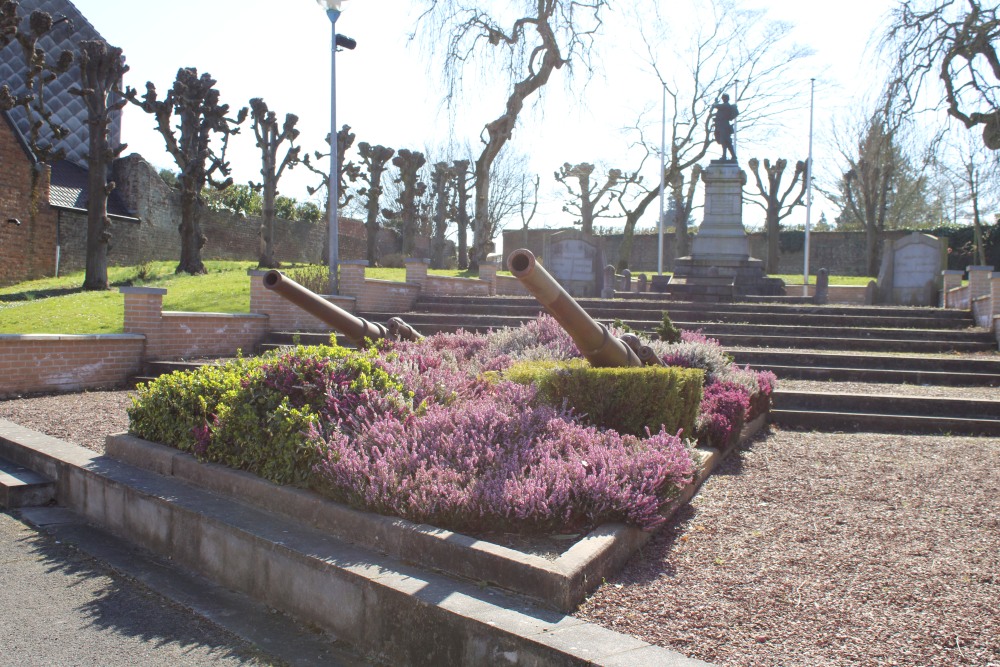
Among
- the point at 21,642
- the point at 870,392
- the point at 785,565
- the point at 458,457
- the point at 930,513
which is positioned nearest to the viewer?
the point at 21,642

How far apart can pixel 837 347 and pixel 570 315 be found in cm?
855

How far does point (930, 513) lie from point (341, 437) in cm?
372

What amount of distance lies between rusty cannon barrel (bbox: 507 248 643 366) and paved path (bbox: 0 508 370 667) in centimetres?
234

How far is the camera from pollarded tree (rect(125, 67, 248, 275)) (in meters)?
20.2

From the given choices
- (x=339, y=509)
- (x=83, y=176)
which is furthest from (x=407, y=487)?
(x=83, y=176)

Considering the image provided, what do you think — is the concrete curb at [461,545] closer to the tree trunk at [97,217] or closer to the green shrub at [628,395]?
the green shrub at [628,395]

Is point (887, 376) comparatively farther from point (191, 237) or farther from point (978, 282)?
point (191, 237)

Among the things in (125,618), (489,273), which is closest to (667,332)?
(125,618)

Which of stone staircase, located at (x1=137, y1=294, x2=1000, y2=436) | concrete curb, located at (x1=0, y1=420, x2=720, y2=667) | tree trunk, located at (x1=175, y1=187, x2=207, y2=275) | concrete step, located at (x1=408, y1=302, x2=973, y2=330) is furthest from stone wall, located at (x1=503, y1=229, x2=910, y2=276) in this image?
concrete curb, located at (x1=0, y1=420, x2=720, y2=667)

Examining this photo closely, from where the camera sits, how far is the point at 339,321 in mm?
7566

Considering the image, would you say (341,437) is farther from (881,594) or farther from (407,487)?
(881,594)

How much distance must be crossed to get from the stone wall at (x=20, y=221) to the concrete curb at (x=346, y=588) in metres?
19.2

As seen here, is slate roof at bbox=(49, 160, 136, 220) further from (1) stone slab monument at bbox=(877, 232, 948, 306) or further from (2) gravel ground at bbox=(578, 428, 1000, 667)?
(1) stone slab monument at bbox=(877, 232, 948, 306)

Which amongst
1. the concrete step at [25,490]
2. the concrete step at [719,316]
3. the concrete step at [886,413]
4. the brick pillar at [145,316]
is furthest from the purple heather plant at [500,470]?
the concrete step at [719,316]
